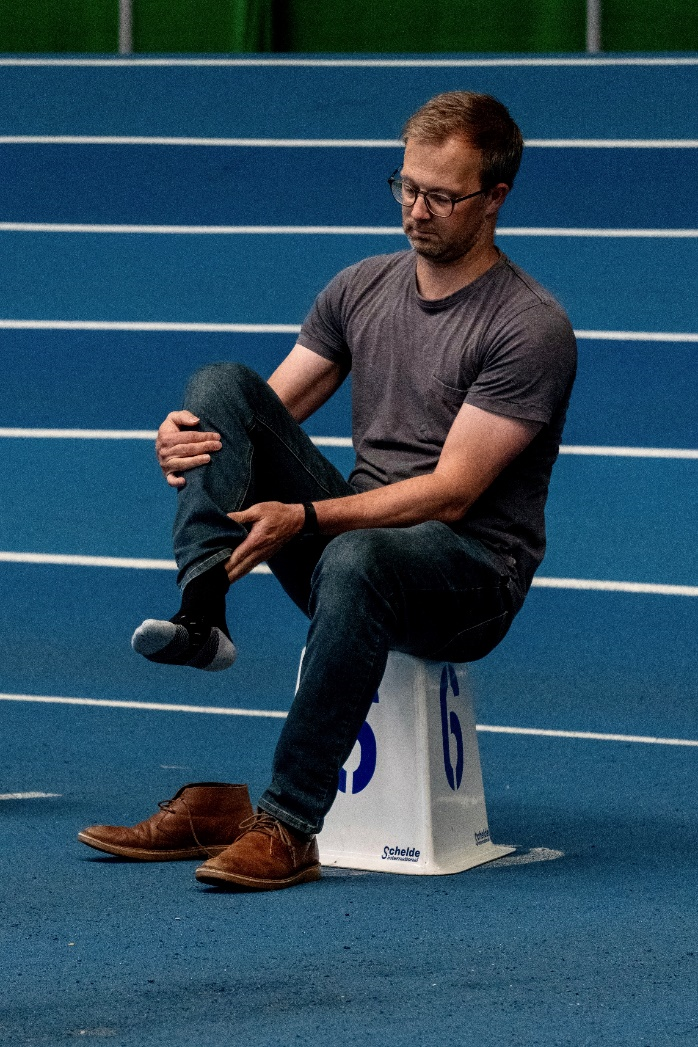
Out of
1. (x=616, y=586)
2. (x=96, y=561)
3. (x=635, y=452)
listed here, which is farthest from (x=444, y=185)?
(x=96, y=561)

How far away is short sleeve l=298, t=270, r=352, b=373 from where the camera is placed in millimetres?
2146

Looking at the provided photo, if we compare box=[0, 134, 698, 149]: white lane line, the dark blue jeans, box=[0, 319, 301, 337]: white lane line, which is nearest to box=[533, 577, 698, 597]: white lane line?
box=[0, 319, 301, 337]: white lane line

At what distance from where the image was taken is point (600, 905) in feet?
5.92

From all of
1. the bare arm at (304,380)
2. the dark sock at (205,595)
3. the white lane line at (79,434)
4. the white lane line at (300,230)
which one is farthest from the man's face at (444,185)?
the white lane line at (300,230)

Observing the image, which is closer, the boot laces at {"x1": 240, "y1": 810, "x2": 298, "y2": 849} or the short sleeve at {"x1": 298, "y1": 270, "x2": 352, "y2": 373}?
the boot laces at {"x1": 240, "y1": 810, "x2": 298, "y2": 849}

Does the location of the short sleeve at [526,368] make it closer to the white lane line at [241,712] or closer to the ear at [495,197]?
the ear at [495,197]

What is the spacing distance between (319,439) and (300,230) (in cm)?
71

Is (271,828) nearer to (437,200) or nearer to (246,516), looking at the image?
(246,516)

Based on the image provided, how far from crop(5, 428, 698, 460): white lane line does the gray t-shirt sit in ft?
4.55

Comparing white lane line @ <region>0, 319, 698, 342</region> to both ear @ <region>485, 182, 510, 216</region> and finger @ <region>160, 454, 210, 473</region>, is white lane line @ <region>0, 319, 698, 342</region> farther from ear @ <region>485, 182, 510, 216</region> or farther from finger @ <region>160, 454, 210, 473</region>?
finger @ <region>160, 454, 210, 473</region>

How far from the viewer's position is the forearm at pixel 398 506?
75.9 inches

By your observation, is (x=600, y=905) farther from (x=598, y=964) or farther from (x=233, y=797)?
(x=233, y=797)

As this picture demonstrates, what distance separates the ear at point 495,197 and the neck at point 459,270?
0.04m

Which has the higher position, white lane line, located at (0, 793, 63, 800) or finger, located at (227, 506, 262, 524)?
finger, located at (227, 506, 262, 524)
